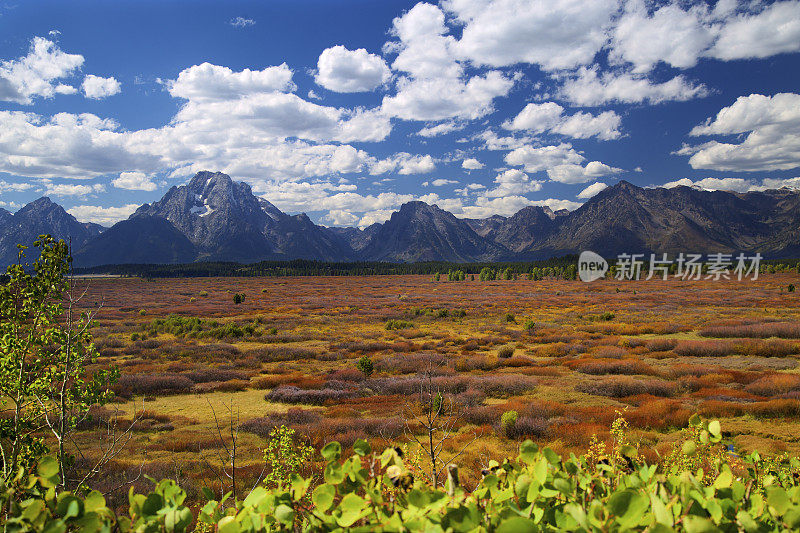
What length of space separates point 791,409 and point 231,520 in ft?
49.3

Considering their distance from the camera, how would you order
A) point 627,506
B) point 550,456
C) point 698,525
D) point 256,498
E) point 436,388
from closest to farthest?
1. point 698,525
2. point 627,506
3. point 256,498
4. point 550,456
5. point 436,388

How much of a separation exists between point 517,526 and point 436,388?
1298cm

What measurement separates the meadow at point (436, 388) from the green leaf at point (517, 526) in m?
2.01

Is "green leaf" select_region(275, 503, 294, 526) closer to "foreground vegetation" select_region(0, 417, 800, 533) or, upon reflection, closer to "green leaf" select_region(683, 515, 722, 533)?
"foreground vegetation" select_region(0, 417, 800, 533)

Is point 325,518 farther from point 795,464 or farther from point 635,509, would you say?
point 795,464

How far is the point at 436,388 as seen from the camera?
13789 mm

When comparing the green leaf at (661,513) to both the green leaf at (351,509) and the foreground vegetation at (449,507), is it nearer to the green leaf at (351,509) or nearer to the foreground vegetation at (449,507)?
the foreground vegetation at (449,507)

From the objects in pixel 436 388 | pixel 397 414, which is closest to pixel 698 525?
pixel 397 414

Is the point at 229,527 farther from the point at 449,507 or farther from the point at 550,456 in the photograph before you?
the point at 550,456

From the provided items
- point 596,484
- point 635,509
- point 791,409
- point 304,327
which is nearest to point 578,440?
point 791,409

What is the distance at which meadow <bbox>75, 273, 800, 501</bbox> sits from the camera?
882 centimetres

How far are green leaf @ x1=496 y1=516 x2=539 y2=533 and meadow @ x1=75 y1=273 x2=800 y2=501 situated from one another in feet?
6.60

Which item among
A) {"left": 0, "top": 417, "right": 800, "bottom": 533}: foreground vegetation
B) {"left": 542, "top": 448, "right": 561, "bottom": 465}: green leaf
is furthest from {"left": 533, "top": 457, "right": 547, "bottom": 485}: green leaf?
{"left": 542, "top": 448, "right": 561, "bottom": 465}: green leaf

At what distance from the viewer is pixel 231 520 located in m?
1.44
